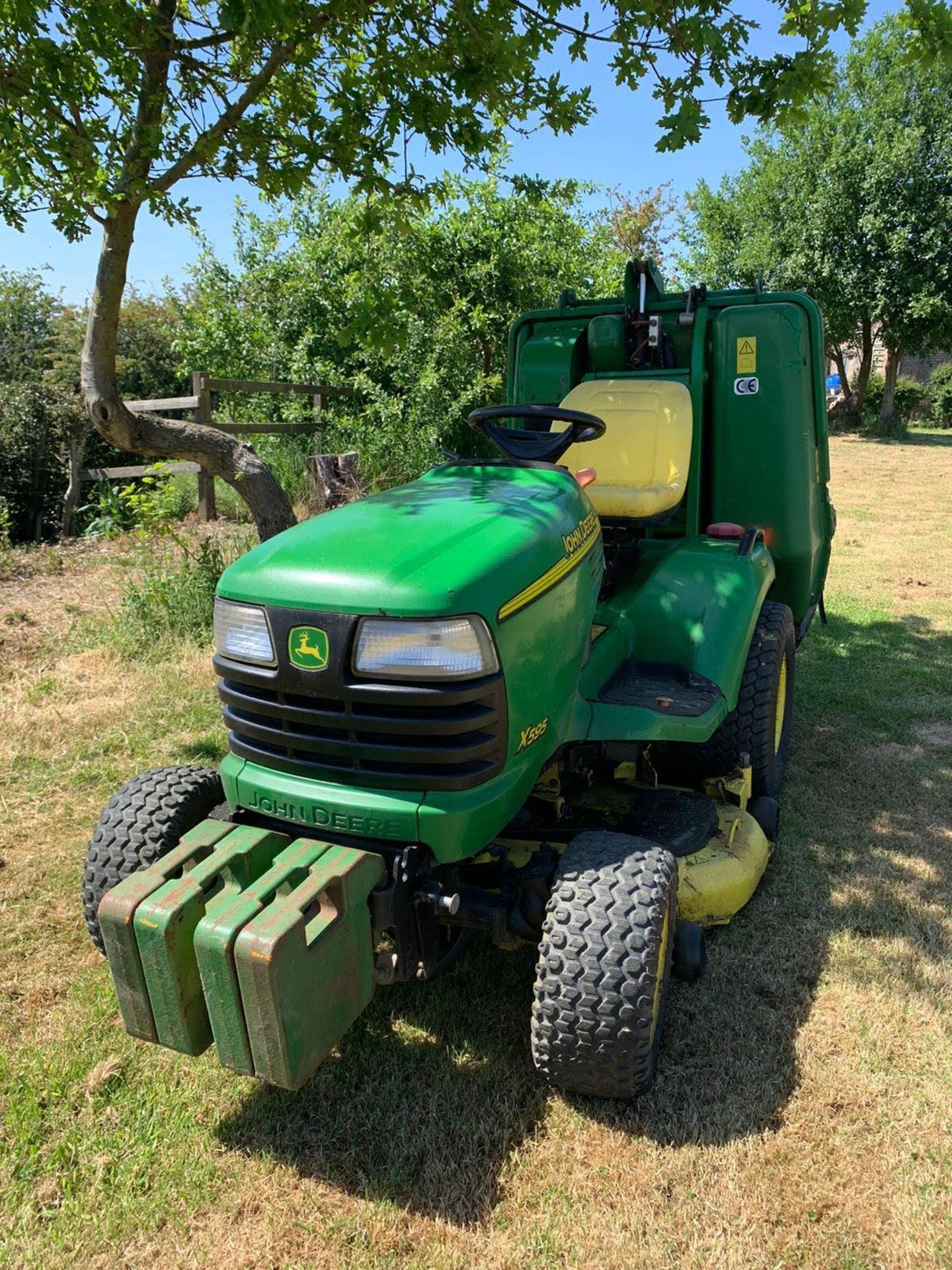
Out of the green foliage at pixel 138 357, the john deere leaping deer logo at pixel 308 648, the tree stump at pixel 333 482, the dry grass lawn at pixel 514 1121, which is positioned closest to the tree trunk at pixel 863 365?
the green foliage at pixel 138 357

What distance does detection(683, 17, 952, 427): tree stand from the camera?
19.6 meters

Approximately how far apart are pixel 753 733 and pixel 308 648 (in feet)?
6.28

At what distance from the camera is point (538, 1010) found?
217 centimetres

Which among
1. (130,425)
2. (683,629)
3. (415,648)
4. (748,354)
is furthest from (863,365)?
(415,648)

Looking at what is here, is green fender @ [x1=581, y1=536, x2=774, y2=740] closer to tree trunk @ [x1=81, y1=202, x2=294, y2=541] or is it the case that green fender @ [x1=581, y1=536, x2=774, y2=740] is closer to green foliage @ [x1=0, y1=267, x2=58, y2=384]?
tree trunk @ [x1=81, y1=202, x2=294, y2=541]

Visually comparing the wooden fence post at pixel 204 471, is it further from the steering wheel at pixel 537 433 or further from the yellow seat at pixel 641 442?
the steering wheel at pixel 537 433

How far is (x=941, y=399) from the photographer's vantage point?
83.7ft

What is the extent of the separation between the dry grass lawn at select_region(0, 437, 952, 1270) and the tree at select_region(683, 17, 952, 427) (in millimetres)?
18499

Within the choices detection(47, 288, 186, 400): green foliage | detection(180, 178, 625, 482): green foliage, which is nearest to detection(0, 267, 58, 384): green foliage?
detection(47, 288, 186, 400): green foliage

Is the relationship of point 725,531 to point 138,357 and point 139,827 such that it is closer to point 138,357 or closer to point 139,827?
point 139,827

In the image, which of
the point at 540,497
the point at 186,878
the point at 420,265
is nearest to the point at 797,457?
the point at 540,497

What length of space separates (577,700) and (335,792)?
0.82 m

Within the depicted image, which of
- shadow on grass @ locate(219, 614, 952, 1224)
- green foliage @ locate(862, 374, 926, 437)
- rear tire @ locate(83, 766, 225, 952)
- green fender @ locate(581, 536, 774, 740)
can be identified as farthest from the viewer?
green foliage @ locate(862, 374, 926, 437)

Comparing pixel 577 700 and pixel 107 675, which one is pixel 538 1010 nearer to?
pixel 577 700
